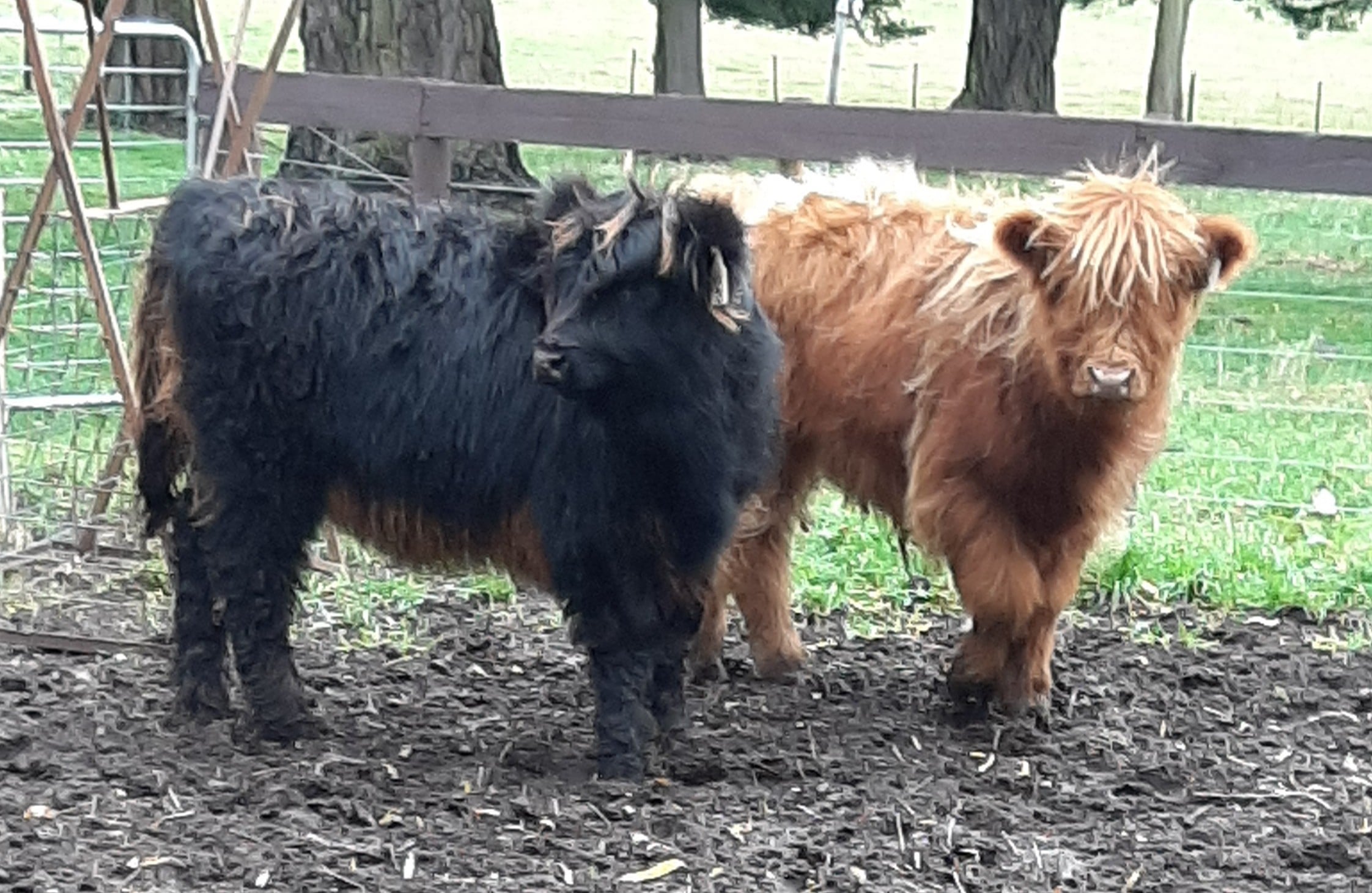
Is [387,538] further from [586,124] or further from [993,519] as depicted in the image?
[586,124]

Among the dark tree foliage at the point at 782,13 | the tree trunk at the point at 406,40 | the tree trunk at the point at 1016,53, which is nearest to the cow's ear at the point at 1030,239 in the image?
the tree trunk at the point at 406,40

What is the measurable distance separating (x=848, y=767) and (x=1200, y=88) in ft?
77.3

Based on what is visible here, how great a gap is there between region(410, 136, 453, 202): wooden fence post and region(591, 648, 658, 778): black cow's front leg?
323cm

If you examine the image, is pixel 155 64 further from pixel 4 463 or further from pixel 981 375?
pixel 981 375

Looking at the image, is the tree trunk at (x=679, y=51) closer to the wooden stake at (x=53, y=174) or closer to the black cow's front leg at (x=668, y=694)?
the wooden stake at (x=53, y=174)

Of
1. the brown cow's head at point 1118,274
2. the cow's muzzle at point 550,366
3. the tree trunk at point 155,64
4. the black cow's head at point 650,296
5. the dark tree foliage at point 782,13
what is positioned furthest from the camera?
the dark tree foliage at point 782,13

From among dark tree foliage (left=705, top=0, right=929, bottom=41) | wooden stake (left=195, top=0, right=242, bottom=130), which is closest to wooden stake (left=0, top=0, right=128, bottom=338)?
wooden stake (left=195, top=0, right=242, bottom=130)

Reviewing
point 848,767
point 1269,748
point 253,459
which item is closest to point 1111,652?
point 1269,748

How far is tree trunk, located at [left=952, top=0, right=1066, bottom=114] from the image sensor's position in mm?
19062

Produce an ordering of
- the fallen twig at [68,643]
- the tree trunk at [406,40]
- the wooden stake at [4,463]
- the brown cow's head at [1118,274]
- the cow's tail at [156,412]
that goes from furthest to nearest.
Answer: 1. the tree trunk at [406,40]
2. the wooden stake at [4,463]
3. the fallen twig at [68,643]
4. the cow's tail at [156,412]
5. the brown cow's head at [1118,274]

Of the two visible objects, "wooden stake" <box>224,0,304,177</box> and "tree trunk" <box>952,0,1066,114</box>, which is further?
"tree trunk" <box>952,0,1066,114</box>

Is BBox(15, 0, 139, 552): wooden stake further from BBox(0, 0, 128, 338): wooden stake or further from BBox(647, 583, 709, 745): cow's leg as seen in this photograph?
BBox(647, 583, 709, 745): cow's leg

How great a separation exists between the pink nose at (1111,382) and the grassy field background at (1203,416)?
122cm

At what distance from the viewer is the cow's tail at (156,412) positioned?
5141 millimetres
